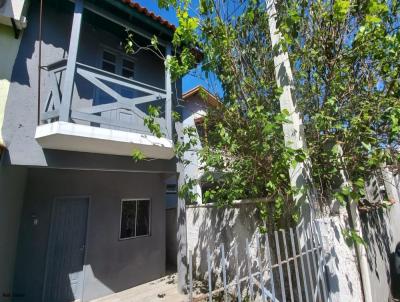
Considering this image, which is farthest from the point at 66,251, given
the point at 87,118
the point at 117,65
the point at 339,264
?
the point at 339,264

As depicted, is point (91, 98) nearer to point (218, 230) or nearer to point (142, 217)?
point (142, 217)

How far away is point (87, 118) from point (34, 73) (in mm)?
1556

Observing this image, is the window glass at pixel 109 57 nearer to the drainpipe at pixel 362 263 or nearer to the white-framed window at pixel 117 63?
the white-framed window at pixel 117 63

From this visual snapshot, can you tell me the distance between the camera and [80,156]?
5090 millimetres

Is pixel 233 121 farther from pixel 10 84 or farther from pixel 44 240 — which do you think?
pixel 44 240

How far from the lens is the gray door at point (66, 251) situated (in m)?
6.28

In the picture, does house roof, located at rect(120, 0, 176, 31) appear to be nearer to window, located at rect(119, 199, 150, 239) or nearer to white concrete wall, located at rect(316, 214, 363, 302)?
window, located at rect(119, 199, 150, 239)

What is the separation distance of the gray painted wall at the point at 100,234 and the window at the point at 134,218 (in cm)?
18

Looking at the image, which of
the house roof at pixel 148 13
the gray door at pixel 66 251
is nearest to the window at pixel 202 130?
the house roof at pixel 148 13

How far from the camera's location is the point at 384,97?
3568mm

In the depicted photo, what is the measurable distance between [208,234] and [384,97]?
5.05 meters

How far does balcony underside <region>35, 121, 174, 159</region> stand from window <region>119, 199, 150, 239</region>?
2.79 meters

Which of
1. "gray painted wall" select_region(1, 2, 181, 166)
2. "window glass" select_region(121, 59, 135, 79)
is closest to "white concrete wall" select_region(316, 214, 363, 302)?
"gray painted wall" select_region(1, 2, 181, 166)

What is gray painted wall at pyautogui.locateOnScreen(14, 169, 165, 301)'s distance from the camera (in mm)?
5996
